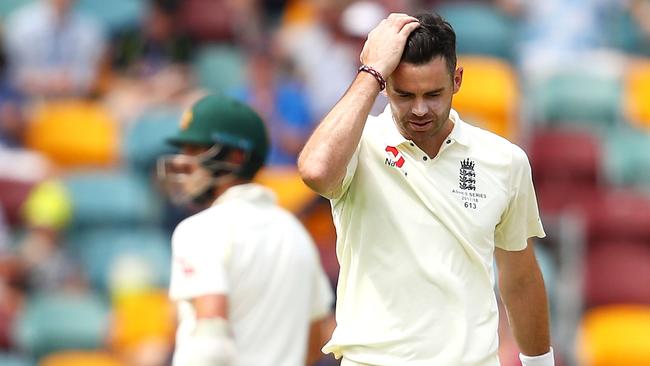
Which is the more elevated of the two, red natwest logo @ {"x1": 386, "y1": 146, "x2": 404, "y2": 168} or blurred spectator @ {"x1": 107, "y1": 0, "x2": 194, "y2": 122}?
red natwest logo @ {"x1": 386, "y1": 146, "x2": 404, "y2": 168}

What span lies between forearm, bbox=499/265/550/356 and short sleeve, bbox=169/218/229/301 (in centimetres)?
102

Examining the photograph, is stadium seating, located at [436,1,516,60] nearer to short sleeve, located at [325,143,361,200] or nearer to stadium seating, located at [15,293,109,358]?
stadium seating, located at [15,293,109,358]

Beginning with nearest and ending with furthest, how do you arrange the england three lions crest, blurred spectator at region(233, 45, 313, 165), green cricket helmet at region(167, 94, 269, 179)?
1. the england three lions crest
2. green cricket helmet at region(167, 94, 269, 179)
3. blurred spectator at region(233, 45, 313, 165)

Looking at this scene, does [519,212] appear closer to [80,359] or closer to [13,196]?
[80,359]

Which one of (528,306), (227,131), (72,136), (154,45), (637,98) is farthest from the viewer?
(637,98)

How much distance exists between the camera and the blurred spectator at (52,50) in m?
12.0

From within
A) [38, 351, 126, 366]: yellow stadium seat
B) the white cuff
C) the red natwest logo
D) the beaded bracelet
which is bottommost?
[38, 351, 126, 366]: yellow stadium seat

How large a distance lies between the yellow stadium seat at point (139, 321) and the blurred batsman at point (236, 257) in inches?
163

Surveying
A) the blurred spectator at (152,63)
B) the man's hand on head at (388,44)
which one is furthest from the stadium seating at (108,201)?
the man's hand on head at (388,44)

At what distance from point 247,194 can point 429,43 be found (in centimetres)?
153

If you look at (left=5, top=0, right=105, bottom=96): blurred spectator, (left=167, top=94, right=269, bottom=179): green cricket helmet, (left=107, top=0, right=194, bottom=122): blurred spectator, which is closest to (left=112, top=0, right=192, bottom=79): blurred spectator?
(left=107, top=0, right=194, bottom=122): blurred spectator

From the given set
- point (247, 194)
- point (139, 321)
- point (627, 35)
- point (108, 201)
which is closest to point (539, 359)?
point (247, 194)

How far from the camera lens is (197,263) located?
537 cm

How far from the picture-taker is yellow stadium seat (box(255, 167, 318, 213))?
10305 millimetres
